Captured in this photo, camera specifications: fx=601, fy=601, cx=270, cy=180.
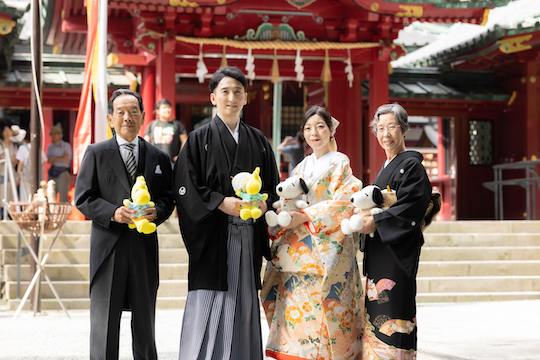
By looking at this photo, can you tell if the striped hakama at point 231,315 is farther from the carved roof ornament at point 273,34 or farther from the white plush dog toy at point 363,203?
the carved roof ornament at point 273,34

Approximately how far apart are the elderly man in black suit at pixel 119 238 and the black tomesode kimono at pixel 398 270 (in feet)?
4.20

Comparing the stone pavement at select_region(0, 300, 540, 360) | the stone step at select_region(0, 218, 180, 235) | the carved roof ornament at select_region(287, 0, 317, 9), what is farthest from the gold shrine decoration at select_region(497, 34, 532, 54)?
the stone step at select_region(0, 218, 180, 235)

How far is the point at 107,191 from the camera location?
3385 millimetres

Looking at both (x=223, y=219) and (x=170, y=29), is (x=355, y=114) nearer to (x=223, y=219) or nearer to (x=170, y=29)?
(x=170, y=29)

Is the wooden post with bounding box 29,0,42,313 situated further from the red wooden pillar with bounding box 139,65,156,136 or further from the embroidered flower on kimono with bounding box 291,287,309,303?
the embroidered flower on kimono with bounding box 291,287,309,303

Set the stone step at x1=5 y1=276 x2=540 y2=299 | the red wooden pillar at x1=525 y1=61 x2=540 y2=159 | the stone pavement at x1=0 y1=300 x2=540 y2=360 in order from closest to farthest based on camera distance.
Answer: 1. the stone pavement at x1=0 y1=300 x2=540 y2=360
2. the stone step at x1=5 y1=276 x2=540 y2=299
3. the red wooden pillar at x1=525 y1=61 x2=540 y2=159

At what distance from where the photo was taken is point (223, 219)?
353cm

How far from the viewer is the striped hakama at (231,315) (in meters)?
3.42

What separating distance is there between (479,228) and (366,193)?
582 cm

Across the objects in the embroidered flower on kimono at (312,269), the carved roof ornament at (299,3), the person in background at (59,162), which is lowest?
the embroidered flower on kimono at (312,269)

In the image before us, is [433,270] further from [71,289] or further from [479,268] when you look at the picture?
[71,289]

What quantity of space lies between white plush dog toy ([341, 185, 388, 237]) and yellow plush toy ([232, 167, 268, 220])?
519mm

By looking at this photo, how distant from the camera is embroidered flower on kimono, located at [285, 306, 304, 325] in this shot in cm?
372

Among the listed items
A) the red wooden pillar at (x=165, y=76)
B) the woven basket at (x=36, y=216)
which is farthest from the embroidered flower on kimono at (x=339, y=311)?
the red wooden pillar at (x=165, y=76)
